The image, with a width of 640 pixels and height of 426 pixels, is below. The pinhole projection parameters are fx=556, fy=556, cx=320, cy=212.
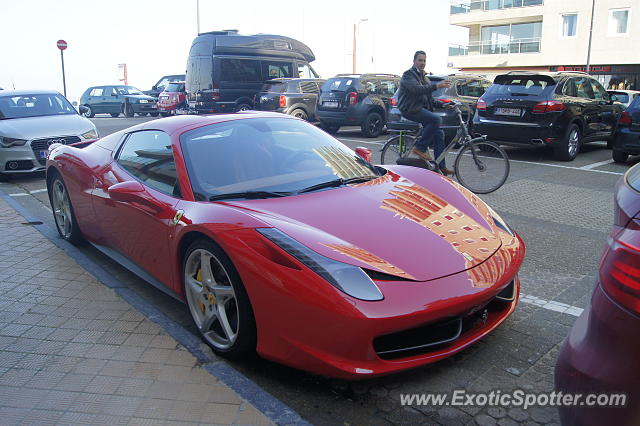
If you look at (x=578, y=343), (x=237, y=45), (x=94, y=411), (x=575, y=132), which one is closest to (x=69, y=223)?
(x=94, y=411)

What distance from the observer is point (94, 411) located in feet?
8.57

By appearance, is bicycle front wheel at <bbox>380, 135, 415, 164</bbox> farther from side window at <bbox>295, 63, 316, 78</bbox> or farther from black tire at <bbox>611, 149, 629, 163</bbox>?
side window at <bbox>295, 63, 316, 78</bbox>

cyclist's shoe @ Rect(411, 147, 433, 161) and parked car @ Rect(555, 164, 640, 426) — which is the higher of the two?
parked car @ Rect(555, 164, 640, 426)

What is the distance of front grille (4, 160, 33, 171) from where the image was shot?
348 inches

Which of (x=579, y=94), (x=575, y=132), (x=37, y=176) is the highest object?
(x=579, y=94)

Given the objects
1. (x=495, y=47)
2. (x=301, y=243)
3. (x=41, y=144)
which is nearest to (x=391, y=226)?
(x=301, y=243)

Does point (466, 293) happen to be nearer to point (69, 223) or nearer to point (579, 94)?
point (69, 223)

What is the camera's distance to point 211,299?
10.5 feet

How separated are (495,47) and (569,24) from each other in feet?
19.9

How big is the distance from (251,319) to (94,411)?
0.84 metres

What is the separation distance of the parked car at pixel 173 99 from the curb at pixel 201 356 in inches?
713

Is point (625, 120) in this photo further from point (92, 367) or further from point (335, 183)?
point (92, 367)

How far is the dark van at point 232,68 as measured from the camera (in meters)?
17.6

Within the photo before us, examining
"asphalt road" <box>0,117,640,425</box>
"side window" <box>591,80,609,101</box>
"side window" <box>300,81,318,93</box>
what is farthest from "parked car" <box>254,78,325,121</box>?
"asphalt road" <box>0,117,640,425</box>
